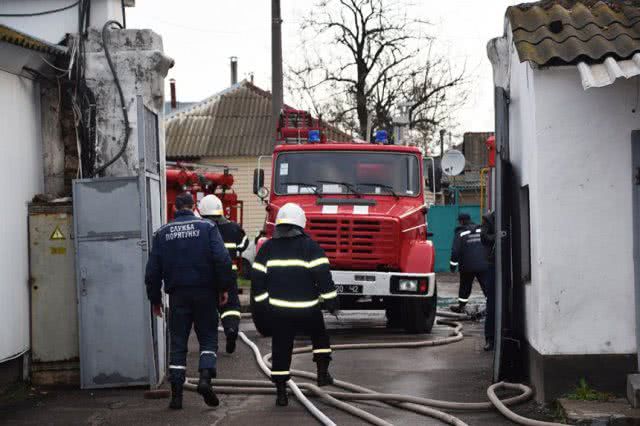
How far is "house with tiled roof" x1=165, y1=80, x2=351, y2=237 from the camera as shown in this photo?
4616 cm

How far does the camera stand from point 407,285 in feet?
50.3

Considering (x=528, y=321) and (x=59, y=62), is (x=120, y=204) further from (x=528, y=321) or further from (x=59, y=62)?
(x=528, y=321)

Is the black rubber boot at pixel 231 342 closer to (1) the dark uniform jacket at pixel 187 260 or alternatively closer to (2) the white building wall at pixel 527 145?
(1) the dark uniform jacket at pixel 187 260

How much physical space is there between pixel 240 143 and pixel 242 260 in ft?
64.7

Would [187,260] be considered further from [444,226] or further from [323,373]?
[444,226]

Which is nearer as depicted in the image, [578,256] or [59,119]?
[578,256]

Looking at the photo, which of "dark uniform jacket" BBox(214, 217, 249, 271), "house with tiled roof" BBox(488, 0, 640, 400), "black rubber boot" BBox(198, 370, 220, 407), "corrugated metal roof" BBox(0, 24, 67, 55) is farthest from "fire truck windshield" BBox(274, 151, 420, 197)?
"house with tiled roof" BBox(488, 0, 640, 400)

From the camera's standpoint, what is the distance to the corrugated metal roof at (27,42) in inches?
406

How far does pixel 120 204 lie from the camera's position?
11.1 metres

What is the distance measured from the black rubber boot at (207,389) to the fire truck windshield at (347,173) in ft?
21.3

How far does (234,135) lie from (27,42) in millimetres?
36714

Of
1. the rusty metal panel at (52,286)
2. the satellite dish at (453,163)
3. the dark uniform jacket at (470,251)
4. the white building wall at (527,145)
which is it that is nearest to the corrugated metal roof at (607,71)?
the white building wall at (527,145)

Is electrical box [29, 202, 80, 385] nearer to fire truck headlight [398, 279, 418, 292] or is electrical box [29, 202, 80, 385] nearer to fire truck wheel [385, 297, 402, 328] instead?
fire truck headlight [398, 279, 418, 292]

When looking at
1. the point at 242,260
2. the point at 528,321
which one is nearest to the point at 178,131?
the point at 242,260
